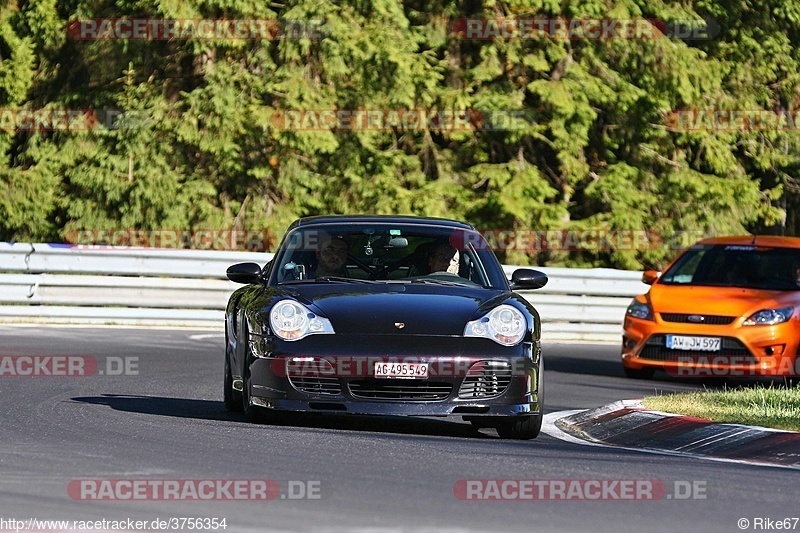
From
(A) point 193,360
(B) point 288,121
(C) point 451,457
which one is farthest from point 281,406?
(B) point 288,121

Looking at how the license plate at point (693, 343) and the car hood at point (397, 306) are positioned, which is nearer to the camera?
the car hood at point (397, 306)

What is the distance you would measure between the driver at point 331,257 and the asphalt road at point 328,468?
3.18ft

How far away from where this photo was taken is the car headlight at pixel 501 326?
9648 millimetres

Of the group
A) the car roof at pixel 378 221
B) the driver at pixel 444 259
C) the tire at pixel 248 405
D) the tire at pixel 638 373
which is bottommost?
the tire at pixel 638 373

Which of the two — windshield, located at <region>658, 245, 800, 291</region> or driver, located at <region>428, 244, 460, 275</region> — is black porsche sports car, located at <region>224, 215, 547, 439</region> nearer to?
driver, located at <region>428, 244, 460, 275</region>

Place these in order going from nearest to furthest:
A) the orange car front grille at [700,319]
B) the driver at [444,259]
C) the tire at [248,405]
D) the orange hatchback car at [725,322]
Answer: the tire at [248,405]
the driver at [444,259]
the orange hatchback car at [725,322]
the orange car front grille at [700,319]

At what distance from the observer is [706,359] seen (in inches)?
611

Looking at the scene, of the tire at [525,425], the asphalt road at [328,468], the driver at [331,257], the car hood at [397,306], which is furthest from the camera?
the driver at [331,257]

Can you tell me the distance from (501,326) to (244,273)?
6.59 feet

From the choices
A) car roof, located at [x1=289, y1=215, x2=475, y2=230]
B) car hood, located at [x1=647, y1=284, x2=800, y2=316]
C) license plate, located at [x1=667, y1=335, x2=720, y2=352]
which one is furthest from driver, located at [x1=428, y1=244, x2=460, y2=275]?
car hood, located at [x1=647, y1=284, x2=800, y2=316]

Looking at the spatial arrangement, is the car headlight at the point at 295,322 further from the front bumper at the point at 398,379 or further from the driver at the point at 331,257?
the driver at the point at 331,257

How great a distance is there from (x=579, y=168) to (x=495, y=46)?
2481mm

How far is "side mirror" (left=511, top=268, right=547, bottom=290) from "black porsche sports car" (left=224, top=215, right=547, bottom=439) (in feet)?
1.29

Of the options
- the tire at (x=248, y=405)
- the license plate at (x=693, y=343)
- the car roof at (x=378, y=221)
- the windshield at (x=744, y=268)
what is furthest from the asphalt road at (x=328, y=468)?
the windshield at (x=744, y=268)
